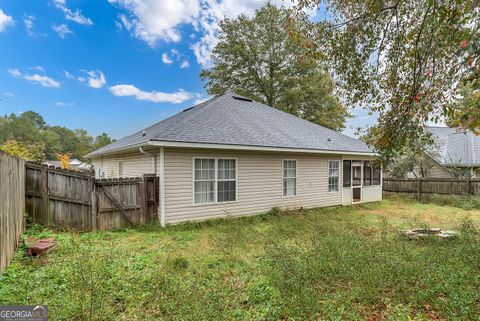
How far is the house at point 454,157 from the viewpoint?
17.0 m

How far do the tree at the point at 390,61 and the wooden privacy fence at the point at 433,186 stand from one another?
1154 cm

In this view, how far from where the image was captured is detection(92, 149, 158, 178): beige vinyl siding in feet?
29.3

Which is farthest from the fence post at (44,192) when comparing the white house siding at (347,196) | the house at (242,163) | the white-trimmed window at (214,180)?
the white house siding at (347,196)

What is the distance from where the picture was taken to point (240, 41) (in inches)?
981

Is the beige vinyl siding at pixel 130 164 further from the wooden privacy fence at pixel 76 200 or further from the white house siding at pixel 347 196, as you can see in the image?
the white house siding at pixel 347 196

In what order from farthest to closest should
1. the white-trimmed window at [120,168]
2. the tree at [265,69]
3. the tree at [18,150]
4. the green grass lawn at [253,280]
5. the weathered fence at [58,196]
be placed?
the tree at [265,69] → the white-trimmed window at [120,168] → the tree at [18,150] → the weathered fence at [58,196] → the green grass lawn at [253,280]

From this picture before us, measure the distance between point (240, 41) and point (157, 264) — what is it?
24445 millimetres

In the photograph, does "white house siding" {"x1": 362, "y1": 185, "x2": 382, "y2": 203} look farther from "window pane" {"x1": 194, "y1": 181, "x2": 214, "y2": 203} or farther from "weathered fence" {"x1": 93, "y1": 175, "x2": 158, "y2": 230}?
"weathered fence" {"x1": 93, "y1": 175, "x2": 158, "y2": 230}

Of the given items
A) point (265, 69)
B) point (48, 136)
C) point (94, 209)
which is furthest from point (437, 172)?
point (48, 136)

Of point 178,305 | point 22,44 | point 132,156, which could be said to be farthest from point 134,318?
point 22,44

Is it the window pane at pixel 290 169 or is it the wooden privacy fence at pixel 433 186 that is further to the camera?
the wooden privacy fence at pixel 433 186

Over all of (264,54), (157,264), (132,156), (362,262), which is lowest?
(157,264)

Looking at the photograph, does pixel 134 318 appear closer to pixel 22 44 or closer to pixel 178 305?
pixel 178 305

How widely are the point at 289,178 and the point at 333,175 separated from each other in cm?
302
